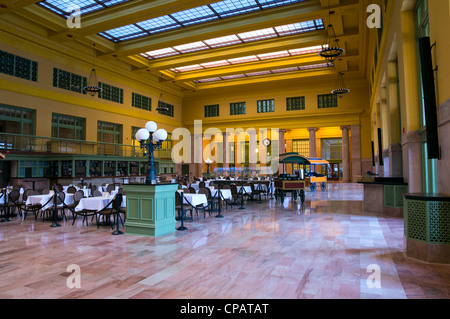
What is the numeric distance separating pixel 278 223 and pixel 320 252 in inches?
104

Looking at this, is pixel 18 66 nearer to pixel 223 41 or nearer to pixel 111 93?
pixel 111 93

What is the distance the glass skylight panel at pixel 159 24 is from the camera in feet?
52.1

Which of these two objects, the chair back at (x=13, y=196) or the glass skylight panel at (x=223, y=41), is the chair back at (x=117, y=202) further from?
the glass skylight panel at (x=223, y=41)

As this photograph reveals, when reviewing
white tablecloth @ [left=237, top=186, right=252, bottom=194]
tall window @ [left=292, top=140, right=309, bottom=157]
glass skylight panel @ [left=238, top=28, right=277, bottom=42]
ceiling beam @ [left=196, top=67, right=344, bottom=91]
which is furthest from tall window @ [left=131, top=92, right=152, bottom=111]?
white tablecloth @ [left=237, top=186, right=252, bottom=194]

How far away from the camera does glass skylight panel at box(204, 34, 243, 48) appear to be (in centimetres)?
1826

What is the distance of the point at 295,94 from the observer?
85.8 feet

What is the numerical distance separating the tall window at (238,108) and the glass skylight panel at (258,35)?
9848 millimetres

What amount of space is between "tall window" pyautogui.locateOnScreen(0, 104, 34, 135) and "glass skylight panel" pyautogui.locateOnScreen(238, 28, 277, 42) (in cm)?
1298

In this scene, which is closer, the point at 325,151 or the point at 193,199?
the point at 193,199

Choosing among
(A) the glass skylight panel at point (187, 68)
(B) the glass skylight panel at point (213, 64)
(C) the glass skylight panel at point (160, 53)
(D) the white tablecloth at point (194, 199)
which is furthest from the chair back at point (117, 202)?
(A) the glass skylight panel at point (187, 68)

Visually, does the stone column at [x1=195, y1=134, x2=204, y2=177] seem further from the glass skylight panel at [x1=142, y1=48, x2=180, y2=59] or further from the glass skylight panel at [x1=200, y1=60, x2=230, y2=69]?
the glass skylight panel at [x1=142, y1=48, x2=180, y2=59]

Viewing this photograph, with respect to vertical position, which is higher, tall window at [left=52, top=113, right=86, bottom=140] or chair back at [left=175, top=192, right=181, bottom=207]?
tall window at [left=52, top=113, right=86, bottom=140]
